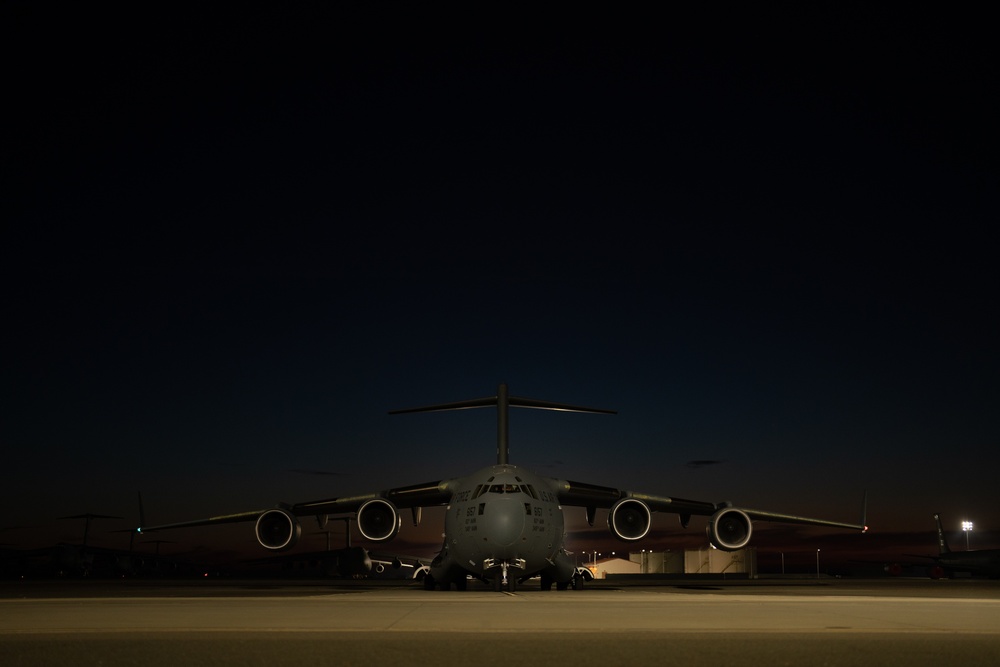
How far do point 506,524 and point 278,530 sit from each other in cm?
861

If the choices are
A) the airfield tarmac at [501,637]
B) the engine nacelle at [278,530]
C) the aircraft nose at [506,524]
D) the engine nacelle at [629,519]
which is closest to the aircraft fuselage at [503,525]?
the aircraft nose at [506,524]

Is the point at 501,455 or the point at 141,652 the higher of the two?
the point at 501,455

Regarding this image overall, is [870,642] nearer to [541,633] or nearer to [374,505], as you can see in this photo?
[541,633]

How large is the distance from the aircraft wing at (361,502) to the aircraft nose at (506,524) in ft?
15.5

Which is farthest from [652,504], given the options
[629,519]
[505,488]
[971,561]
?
[971,561]

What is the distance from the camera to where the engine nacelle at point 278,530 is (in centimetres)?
2459

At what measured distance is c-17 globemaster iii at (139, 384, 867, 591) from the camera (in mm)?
19719

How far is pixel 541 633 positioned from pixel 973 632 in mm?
3496

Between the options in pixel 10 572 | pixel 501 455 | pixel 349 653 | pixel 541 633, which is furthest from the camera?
pixel 10 572

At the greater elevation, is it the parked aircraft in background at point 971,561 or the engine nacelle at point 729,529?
the engine nacelle at point 729,529

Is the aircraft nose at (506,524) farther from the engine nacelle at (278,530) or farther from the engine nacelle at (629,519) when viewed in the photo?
the engine nacelle at (278,530)

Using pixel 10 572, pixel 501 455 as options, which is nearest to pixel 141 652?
pixel 501 455

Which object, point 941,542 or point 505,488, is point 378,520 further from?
point 941,542

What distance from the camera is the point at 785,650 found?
5855mm
